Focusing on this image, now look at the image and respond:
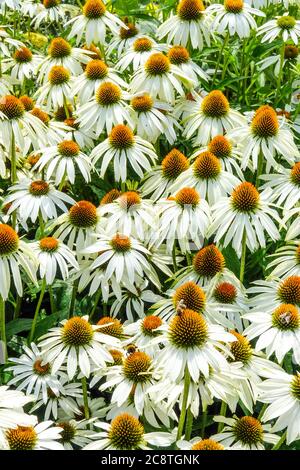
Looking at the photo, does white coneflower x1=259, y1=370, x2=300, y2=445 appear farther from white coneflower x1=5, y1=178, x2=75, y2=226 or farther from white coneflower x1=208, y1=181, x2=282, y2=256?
white coneflower x1=5, y1=178, x2=75, y2=226

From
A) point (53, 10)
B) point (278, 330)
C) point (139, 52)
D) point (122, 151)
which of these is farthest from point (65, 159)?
point (53, 10)

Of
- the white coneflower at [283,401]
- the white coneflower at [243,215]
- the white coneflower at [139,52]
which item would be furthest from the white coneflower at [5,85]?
the white coneflower at [283,401]

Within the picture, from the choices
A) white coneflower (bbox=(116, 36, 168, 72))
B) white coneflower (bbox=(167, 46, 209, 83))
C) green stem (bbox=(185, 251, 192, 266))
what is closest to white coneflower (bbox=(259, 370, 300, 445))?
green stem (bbox=(185, 251, 192, 266))

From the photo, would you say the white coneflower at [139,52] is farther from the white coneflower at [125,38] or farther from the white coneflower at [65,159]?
the white coneflower at [65,159]

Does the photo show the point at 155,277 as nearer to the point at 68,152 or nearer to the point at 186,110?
the point at 68,152

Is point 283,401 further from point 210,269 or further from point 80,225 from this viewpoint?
point 80,225
